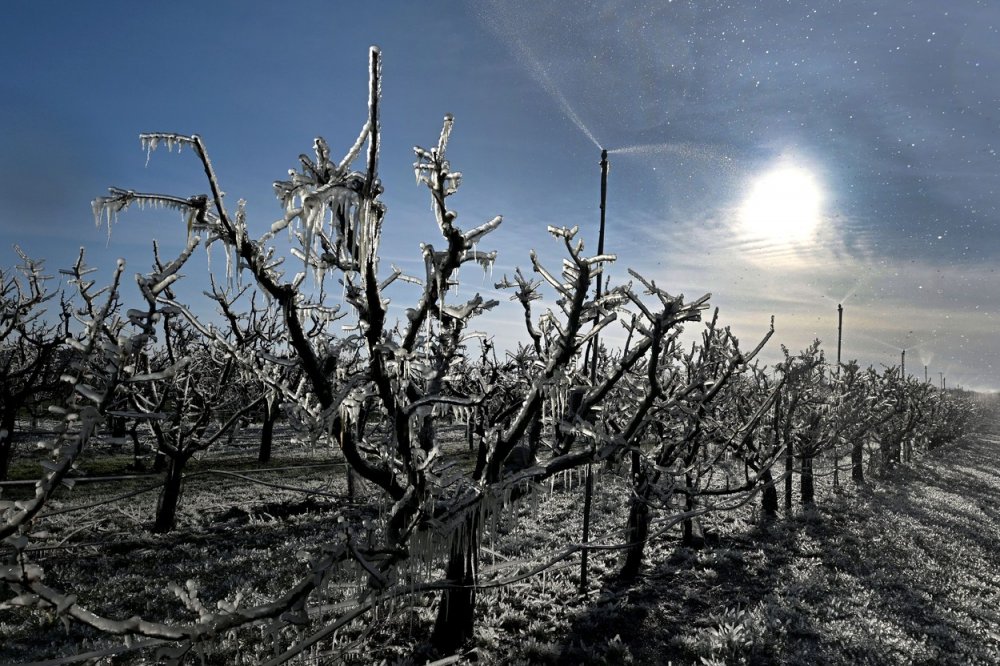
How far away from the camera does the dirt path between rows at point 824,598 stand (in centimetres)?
877

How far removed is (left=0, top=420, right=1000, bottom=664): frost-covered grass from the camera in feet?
26.6

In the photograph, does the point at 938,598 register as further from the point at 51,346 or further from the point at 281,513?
the point at 51,346

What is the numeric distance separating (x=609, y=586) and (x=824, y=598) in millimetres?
4715

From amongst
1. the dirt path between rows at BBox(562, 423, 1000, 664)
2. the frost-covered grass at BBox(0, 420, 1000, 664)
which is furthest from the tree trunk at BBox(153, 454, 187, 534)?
the dirt path between rows at BBox(562, 423, 1000, 664)

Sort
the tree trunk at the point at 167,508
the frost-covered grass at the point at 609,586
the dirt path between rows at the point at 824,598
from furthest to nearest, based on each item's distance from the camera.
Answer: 1. the tree trunk at the point at 167,508
2. the dirt path between rows at the point at 824,598
3. the frost-covered grass at the point at 609,586

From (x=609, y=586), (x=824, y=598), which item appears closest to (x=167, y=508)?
(x=609, y=586)

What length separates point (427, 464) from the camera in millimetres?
4047

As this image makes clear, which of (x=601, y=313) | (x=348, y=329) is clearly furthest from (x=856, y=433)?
(x=348, y=329)

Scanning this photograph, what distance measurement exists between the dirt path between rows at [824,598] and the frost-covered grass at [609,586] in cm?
4

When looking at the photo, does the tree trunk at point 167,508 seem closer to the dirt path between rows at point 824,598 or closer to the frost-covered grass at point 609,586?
the frost-covered grass at point 609,586

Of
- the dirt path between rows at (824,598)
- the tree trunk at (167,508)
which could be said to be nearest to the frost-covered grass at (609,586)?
the dirt path between rows at (824,598)

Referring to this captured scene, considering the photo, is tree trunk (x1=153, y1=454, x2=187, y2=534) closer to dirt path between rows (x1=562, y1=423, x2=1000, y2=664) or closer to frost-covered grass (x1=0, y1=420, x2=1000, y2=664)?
frost-covered grass (x1=0, y1=420, x2=1000, y2=664)

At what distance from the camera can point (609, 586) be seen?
11133mm

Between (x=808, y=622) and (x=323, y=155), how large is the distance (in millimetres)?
11838
